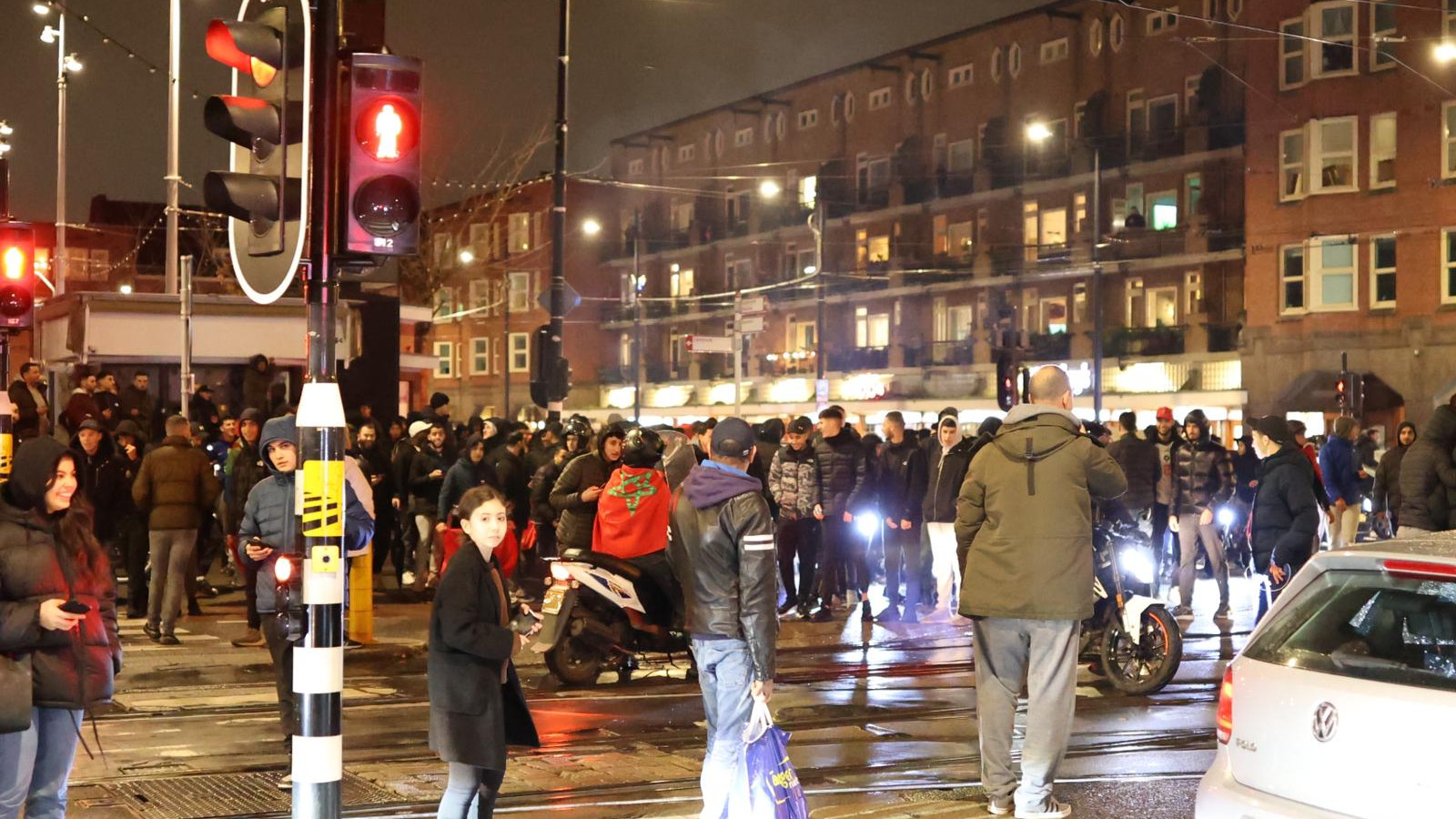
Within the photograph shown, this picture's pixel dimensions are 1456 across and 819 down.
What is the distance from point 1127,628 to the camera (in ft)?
40.0

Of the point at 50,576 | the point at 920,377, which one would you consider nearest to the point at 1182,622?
the point at 50,576

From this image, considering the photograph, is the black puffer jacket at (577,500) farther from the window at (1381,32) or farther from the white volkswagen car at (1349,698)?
the window at (1381,32)

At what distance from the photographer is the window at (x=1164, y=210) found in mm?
49969

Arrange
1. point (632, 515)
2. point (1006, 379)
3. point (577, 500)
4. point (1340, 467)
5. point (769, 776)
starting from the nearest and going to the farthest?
point (769, 776)
point (632, 515)
point (577, 500)
point (1340, 467)
point (1006, 379)

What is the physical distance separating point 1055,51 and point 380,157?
2070 inches

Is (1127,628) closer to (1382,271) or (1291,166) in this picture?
(1382,271)

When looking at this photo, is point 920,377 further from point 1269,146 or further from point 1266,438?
point 1266,438

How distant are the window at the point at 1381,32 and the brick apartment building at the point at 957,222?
365 centimetres

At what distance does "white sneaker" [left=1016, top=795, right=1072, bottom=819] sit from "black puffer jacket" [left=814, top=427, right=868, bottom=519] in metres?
8.77

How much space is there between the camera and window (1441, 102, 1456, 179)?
4000 cm

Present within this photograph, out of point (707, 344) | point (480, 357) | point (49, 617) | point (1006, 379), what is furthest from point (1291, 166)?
point (480, 357)

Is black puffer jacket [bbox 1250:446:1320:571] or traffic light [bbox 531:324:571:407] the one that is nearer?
black puffer jacket [bbox 1250:446:1320:571]

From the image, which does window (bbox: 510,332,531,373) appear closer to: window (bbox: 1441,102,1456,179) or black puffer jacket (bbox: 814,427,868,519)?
window (bbox: 1441,102,1456,179)

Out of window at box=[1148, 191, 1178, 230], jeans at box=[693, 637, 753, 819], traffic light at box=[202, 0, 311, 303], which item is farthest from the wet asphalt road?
window at box=[1148, 191, 1178, 230]
